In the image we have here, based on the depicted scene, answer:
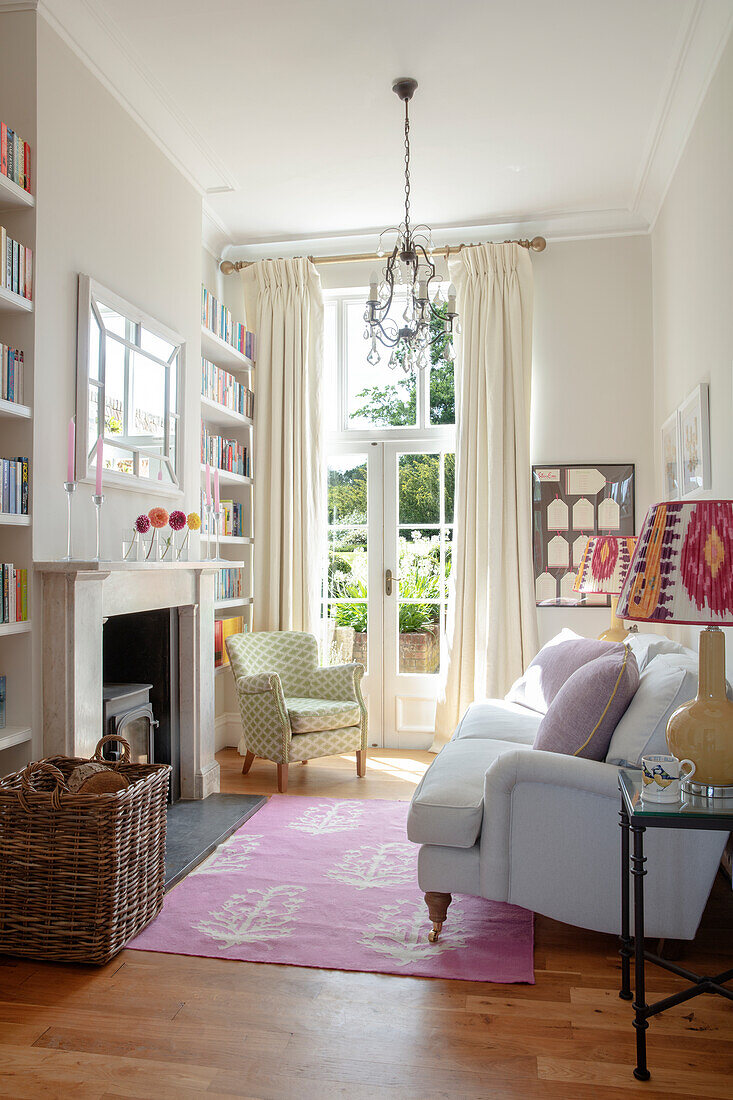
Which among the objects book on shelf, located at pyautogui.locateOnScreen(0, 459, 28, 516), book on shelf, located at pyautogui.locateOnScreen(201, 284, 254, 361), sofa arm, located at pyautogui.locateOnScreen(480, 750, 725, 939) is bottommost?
sofa arm, located at pyautogui.locateOnScreen(480, 750, 725, 939)

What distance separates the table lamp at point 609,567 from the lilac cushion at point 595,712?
1.20 metres

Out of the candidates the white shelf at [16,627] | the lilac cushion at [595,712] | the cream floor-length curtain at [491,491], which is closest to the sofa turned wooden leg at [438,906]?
the lilac cushion at [595,712]

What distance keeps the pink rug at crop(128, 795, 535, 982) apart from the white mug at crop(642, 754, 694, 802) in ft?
2.37

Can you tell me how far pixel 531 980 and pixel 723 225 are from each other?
277 cm

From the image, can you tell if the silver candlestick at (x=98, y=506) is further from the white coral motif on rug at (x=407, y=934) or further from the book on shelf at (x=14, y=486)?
the white coral motif on rug at (x=407, y=934)

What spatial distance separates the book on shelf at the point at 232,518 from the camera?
5051 millimetres

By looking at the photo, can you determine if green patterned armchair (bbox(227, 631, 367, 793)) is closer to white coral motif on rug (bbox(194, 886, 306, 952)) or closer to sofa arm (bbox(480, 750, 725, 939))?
white coral motif on rug (bbox(194, 886, 306, 952))

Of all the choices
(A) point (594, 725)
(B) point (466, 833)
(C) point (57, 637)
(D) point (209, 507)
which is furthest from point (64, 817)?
(D) point (209, 507)

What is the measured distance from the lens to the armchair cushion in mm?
4273

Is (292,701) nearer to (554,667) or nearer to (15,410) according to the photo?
(554,667)

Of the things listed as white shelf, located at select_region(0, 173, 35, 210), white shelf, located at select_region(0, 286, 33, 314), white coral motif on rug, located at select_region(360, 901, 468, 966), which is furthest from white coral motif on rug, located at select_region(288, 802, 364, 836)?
white shelf, located at select_region(0, 173, 35, 210)

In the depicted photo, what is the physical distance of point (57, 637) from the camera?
114 inches

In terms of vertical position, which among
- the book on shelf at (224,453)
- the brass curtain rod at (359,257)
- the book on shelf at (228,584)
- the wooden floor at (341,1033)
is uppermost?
the brass curtain rod at (359,257)

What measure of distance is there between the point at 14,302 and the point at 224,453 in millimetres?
2216
